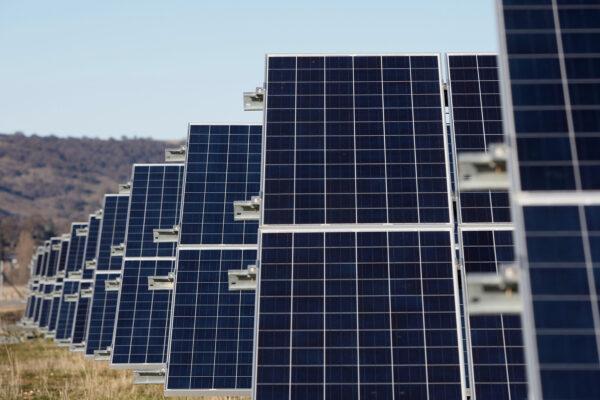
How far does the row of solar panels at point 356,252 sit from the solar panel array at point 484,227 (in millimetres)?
41

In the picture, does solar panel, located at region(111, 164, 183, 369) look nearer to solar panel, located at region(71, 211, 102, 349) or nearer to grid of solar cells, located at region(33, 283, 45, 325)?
solar panel, located at region(71, 211, 102, 349)

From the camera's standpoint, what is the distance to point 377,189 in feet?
72.4

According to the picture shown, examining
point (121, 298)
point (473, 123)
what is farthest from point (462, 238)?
point (121, 298)

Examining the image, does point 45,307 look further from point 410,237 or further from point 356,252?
point 410,237

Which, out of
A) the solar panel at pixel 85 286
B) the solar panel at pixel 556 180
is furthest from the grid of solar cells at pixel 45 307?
the solar panel at pixel 556 180

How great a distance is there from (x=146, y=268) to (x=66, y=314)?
3434 cm

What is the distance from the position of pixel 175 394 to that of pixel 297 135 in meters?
11.1

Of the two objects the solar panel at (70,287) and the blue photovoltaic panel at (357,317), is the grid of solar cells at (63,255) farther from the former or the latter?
the blue photovoltaic panel at (357,317)

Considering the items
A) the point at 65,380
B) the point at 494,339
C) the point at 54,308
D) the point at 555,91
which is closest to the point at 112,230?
the point at 65,380

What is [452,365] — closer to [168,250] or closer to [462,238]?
[462,238]

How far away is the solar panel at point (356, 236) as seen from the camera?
19.1 m

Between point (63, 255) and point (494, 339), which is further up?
point (63, 255)

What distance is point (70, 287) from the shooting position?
66625mm

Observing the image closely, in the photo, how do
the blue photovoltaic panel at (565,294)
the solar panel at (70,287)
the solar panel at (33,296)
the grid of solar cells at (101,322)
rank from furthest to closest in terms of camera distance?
the solar panel at (33,296) < the solar panel at (70,287) < the grid of solar cells at (101,322) < the blue photovoltaic panel at (565,294)
